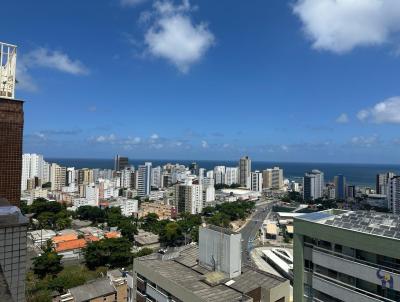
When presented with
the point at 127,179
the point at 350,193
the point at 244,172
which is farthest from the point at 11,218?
the point at 244,172

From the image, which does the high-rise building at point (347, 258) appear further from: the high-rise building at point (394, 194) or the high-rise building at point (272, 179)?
the high-rise building at point (272, 179)

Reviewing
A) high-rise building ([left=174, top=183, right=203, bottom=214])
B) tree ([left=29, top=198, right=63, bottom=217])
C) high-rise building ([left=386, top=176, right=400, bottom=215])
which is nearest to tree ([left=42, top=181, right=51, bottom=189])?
Answer: tree ([left=29, top=198, right=63, bottom=217])

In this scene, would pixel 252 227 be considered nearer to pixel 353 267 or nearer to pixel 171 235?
pixel 171 235

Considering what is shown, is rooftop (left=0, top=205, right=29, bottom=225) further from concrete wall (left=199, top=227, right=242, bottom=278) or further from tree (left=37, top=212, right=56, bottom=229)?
tree (left=37, top=212, right=56, bottom=229)

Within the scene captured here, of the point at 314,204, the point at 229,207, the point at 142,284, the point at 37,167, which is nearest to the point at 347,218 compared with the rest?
the point at 142,284

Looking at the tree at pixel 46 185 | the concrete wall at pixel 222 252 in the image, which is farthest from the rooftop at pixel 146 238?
the tree at pixel 46 185

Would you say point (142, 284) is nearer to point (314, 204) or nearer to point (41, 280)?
point (41, 280)
